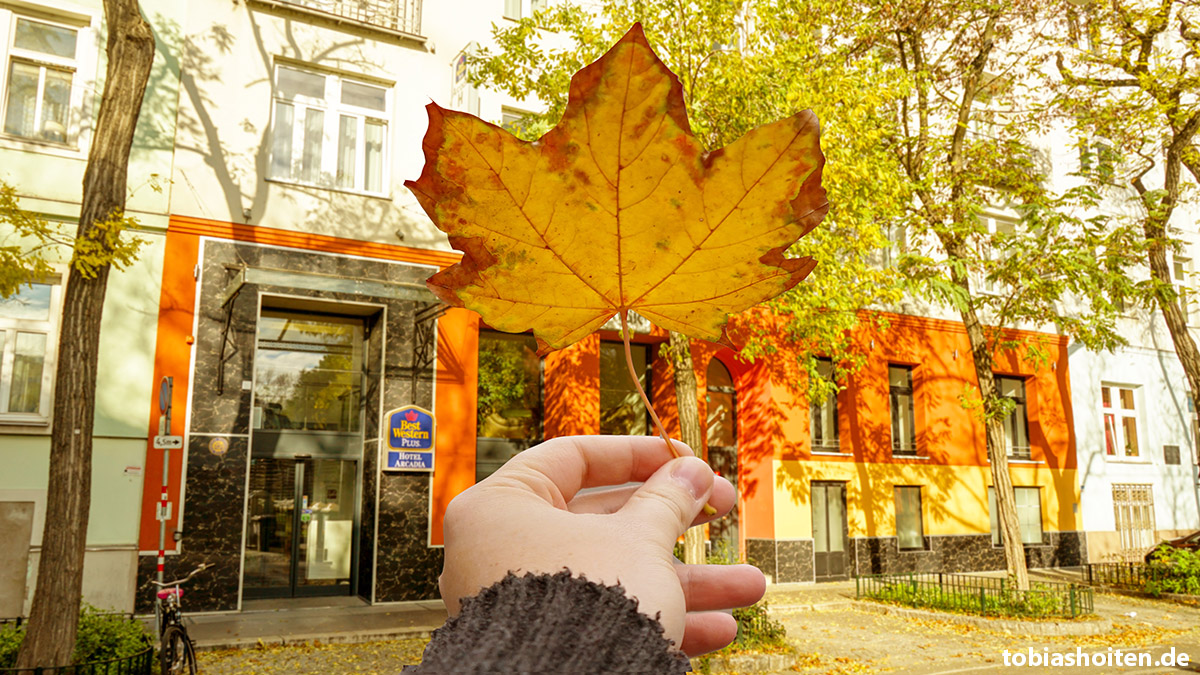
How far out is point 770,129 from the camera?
1314 mm

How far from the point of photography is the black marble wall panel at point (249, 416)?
12.9 metres

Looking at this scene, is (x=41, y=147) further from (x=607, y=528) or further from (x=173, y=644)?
(x=607, y=528)

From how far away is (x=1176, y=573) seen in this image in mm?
17578

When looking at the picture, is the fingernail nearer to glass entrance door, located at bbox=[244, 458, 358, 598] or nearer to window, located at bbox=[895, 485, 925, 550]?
glass entrance door, located at bbox=[244, 458, 358, 598]

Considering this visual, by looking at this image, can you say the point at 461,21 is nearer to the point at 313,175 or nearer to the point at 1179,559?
the point at 313,175

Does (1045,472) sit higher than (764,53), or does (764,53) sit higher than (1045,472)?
(764,53)

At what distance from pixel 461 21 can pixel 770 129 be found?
16960 mm

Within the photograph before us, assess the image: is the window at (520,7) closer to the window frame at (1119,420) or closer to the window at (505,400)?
the window at (505,400)

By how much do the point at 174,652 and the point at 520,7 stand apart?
1434 cm

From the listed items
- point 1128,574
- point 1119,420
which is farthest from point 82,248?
point 1119,420

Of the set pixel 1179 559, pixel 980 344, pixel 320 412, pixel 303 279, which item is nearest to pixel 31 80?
pixel 303 279

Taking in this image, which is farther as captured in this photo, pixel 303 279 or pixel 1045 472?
pixel 1045 472

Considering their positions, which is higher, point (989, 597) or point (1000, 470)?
point (1000, 470)

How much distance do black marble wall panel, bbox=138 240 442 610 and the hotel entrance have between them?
0.34 meters
